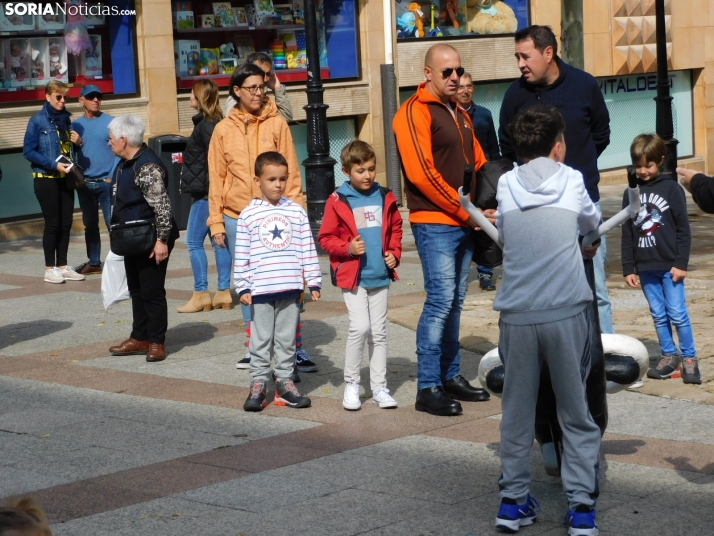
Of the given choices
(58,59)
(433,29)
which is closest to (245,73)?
(58,59)

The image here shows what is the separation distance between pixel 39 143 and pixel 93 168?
2.20ft

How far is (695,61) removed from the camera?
972 inches

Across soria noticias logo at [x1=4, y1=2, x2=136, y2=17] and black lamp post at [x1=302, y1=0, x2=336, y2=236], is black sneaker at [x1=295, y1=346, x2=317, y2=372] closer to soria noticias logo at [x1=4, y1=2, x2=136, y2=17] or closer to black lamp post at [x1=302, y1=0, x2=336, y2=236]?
black lamp post at [x1=302, y1=0, x2=336, y2=236]

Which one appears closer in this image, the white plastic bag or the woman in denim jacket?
the white plastic bag

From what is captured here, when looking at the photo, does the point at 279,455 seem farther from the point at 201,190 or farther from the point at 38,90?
the point at 38,90

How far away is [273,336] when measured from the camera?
276 inches

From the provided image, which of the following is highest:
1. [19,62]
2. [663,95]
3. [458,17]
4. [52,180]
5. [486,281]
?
[458,17]

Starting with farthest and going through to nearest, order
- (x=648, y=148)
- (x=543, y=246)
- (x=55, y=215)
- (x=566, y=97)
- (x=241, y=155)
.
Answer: (x=55, y=215)
(x=241, y=155)
(x=648, y=148)
(x=566, y=97)
(x=543, y=246)

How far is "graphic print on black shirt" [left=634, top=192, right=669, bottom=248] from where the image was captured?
7.33 m

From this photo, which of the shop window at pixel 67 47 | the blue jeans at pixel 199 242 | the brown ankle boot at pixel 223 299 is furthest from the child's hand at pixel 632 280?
the shop window at pixel 67 47

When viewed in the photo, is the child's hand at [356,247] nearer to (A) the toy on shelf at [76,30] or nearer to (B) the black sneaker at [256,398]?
(B) the black sneaker at [256,398]

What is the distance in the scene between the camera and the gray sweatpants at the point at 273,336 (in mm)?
6914

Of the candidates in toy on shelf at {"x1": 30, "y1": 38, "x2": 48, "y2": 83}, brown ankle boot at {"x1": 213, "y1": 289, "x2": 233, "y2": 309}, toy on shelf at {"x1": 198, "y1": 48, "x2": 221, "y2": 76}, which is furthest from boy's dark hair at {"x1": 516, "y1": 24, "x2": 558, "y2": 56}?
toy on shelf at {"x1": 198, "y1": 48, "x2": 221, "y2": 76}

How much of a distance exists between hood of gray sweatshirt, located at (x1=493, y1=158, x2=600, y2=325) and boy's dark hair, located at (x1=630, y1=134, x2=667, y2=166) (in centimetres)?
259
